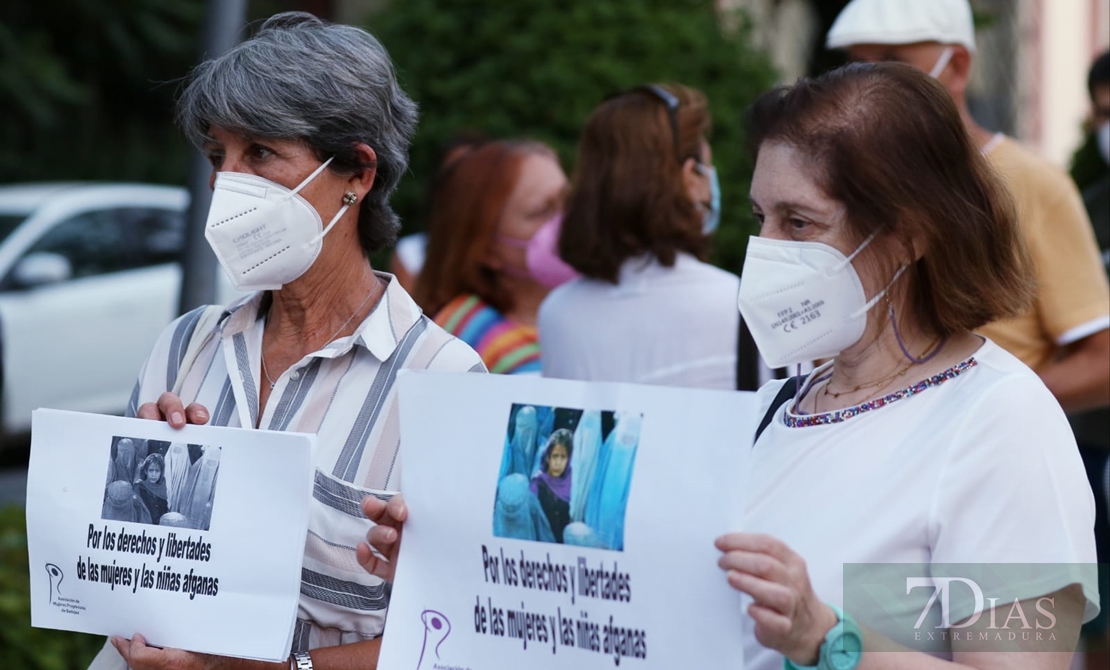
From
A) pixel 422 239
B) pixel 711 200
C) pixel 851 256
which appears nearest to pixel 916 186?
pixel 851 256

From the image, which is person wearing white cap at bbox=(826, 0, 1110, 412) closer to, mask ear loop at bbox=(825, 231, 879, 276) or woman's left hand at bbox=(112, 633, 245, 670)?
mask ear loop at bbox=(825, 231, 879, 276)

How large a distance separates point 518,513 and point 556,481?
8 centimetres

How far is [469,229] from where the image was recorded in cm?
462

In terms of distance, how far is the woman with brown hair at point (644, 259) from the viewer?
3891mm

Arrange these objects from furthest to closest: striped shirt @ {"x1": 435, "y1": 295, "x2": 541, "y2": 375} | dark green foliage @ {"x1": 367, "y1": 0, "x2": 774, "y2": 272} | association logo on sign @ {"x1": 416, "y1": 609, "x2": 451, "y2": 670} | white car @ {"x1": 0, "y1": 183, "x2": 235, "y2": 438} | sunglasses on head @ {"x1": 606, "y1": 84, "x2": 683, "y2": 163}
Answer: white car @ {"x1": 0, "y1": 183, "x2": 235, "y2": 438}
dark green foliage @ {"x1": 367, "y1": 0, "x2": 774, "y2": 272}
striped shirt @ {"x1": 435, "y1": 295, "x2": 541, "y2": 375}
sunglasses on head @ {"x1": 606, "y1": 84, "x2": 683, "y2": 163}
association logo on sign @ {"x1": 416, "y1": 609, "x2": 451, "y2": 670}

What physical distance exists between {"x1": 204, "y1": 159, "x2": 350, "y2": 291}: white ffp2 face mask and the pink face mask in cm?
199

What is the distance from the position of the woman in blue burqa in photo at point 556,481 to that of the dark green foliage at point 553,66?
491 cm

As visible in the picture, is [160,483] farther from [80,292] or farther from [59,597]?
[80,292]

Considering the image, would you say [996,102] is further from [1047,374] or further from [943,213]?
[943,213]

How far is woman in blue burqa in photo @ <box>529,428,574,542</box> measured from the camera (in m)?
1.95

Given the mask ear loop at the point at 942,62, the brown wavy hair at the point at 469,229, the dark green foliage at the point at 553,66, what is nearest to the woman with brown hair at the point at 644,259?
the brown wavy hair at the point at 469,229

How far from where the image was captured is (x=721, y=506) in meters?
1.85

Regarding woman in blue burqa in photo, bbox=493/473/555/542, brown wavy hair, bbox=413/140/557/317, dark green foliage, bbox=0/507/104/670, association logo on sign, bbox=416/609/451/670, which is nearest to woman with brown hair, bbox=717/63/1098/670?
woman in blue burqa in photo, bbox=493/473/555/542

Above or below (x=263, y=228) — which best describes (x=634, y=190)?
above
